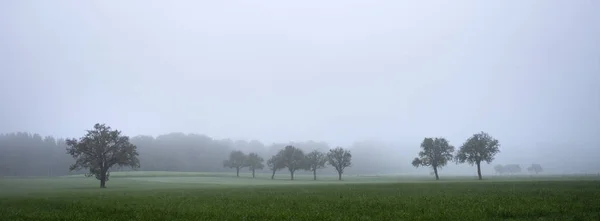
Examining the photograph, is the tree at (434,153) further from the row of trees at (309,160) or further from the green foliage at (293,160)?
the green foliage at (293,160)

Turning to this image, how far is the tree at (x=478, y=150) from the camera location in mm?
103750

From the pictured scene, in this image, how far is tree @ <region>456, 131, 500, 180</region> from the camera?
340 ft

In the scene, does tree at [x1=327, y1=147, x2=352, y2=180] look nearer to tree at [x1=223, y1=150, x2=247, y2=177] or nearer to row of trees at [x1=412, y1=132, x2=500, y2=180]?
row of trees at [x1=412, y1=132, x2=500, y2=180]

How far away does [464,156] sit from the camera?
345 feet

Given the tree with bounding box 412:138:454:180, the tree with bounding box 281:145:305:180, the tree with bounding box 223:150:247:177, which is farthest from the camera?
the tree with bounding box 223:150:247:177

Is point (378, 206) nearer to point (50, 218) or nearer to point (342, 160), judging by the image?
point (50, 218)

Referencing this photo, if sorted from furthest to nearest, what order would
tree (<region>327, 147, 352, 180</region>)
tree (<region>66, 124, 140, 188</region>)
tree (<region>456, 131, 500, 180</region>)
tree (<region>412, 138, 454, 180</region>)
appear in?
tree (<region>327, 147, 352, 180</region>), tree (<region>412, 138, 454, 180</region>), tree (<region>456, 131, 500, 180</region>), tree (<region>66, 124, 140, 188</region>)

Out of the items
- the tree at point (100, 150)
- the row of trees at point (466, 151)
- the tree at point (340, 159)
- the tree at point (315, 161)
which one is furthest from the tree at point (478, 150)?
the tree at point (100, 150)

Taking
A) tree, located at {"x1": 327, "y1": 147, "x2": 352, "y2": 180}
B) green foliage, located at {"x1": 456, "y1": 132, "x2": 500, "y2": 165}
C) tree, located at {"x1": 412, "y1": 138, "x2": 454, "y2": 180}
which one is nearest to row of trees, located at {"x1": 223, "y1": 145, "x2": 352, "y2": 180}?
tree, located at {"x1": 327, "y1": 147, "x2": 352, "y2": 180}

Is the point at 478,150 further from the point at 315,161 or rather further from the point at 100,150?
the point at 100,150

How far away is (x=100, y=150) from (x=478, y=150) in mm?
100314

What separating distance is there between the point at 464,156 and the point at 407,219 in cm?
9743

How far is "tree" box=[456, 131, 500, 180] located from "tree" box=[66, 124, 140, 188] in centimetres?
9172

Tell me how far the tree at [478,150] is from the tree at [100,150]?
91717 millimetres
